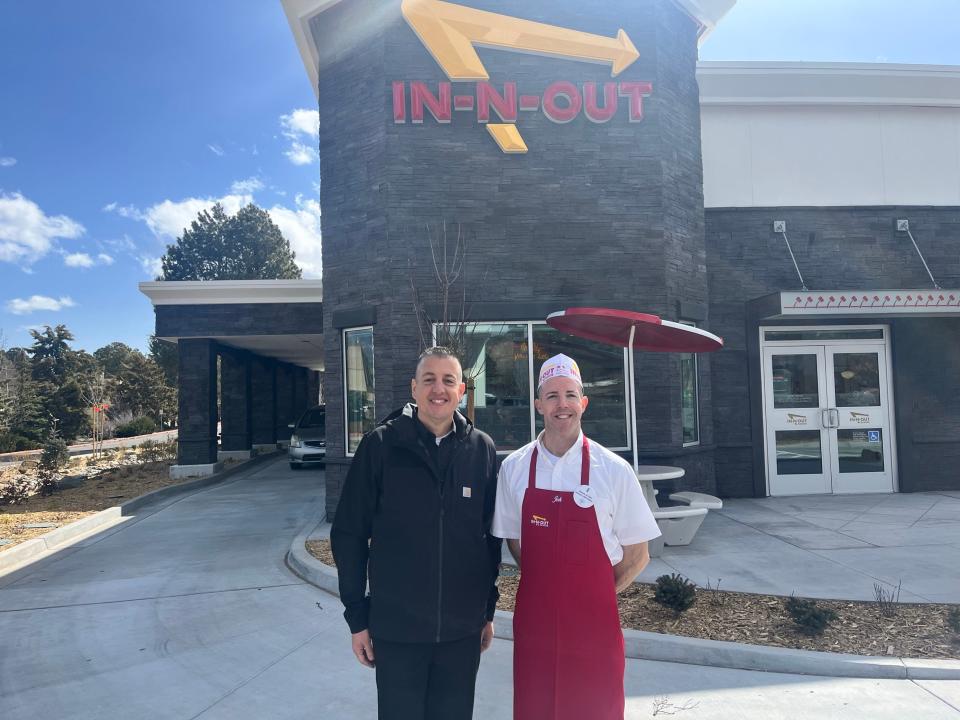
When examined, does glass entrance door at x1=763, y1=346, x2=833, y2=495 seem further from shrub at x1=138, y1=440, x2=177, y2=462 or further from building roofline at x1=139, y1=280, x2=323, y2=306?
shrub at x1=138, y1=440, x2=177, y2=462

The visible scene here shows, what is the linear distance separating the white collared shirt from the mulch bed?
258 cm

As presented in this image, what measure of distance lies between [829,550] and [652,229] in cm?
464

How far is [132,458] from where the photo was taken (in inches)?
755

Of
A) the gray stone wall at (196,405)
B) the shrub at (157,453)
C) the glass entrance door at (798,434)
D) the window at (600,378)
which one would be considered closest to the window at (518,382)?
the window at (600,378)

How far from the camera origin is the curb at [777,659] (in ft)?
13.7

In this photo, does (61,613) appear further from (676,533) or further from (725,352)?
(725,352)

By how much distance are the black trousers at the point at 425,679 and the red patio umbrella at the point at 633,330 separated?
10.9 ft

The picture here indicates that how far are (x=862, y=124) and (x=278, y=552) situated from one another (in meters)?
11.3

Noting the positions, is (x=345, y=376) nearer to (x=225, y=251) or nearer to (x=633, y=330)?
(x=633, y=330)

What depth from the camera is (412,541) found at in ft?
8.41

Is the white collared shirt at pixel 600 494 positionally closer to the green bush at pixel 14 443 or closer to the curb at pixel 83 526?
the curb at pixel 83 526

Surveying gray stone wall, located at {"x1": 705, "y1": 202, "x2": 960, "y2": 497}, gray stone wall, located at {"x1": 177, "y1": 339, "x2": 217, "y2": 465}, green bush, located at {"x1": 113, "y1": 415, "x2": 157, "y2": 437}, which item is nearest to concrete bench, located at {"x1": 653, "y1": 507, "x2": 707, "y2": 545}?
gray stone wall, located at {"x1": 705, "y1": 202, "x2": 960, "y2": 497}

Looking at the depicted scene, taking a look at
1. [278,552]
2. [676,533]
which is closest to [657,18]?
[676,533]

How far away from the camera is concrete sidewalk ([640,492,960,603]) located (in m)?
5.79
